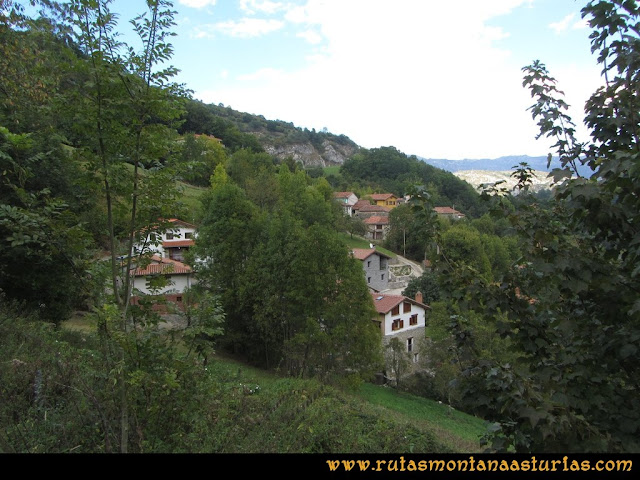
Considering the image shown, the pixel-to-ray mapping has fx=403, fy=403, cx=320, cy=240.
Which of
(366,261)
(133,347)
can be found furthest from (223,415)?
(366,261)

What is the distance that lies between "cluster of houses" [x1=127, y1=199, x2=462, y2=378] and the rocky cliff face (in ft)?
269

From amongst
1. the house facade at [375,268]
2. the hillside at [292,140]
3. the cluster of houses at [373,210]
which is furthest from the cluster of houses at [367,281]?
the hillside at [292,140]

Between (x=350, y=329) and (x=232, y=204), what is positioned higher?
(x=232, y=204)

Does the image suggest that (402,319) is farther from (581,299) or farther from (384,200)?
(384,200)

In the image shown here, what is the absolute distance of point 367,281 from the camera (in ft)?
130

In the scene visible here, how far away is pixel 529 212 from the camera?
3.46 m

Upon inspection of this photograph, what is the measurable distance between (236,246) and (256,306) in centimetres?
399

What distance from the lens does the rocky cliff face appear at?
148 metres

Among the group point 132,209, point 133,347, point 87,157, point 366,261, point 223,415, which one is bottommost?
point 366,261

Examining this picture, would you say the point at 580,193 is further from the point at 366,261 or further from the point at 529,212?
the point at 366,261

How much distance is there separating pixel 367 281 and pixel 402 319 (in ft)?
27.6
